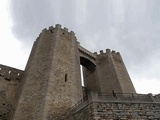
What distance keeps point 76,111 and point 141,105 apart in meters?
3.47

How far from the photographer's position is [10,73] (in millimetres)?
15266

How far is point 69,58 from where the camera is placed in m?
15.0

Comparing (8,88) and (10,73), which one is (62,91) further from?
(10,73)

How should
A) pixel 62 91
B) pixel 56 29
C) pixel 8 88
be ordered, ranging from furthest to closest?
pixel 56 29 → pixel 8 88 → pixel 62 91

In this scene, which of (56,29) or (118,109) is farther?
(56,29)

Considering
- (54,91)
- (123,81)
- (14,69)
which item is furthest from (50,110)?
(123,81)

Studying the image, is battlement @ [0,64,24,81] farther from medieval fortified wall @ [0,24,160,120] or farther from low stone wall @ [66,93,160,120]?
low stone wall @ [66,93,160,120]

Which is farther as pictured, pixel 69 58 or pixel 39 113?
pixel 69 58

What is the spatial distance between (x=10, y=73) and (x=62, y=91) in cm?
565

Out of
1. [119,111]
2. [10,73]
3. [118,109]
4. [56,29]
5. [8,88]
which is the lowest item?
[119,111]

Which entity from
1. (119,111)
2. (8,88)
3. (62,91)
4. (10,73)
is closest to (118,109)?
(119,111)

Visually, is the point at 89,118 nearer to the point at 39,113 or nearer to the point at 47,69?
the point at 39,113

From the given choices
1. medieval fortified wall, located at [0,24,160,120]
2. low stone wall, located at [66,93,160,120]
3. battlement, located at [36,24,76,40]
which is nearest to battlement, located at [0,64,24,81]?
medieval fortified wall, located at [0,24,160,120]

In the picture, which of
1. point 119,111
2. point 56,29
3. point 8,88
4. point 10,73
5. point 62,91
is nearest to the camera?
point 119,111
